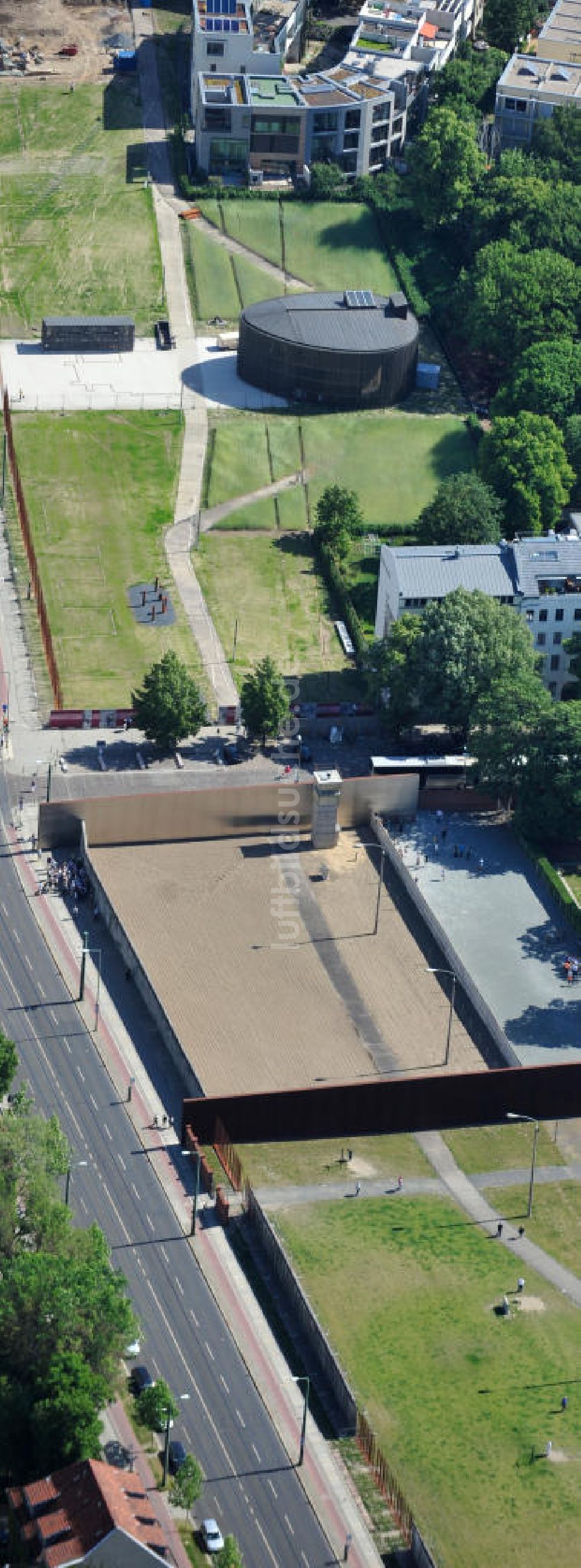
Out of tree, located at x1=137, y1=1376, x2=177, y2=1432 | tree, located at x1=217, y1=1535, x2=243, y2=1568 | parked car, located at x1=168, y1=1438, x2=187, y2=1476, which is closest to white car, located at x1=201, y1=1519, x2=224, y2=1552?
tree, located at x1=217, y1=1535, x2=243, y2=1568

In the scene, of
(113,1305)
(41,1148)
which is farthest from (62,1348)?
(41,1148)

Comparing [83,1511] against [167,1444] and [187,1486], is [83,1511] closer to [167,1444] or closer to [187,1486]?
[187,1486]

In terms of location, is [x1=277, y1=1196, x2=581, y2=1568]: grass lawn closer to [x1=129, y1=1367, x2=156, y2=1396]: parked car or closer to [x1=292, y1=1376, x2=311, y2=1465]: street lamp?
[x1=292, y1=1376, x2=311, y2=1465]: street lamp

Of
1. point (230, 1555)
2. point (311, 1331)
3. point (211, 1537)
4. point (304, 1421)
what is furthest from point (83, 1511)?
point (311, 1331)

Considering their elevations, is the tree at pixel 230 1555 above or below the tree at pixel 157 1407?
below

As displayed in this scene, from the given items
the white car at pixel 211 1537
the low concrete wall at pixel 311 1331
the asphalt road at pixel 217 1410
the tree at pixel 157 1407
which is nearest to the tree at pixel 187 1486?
the white car at pixel 211 1537

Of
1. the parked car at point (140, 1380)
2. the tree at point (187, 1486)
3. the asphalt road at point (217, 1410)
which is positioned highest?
the tree at point (187, 1486)

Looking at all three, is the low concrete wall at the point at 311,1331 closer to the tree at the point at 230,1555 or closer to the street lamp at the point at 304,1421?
the street lamp at the point at 304,1421
